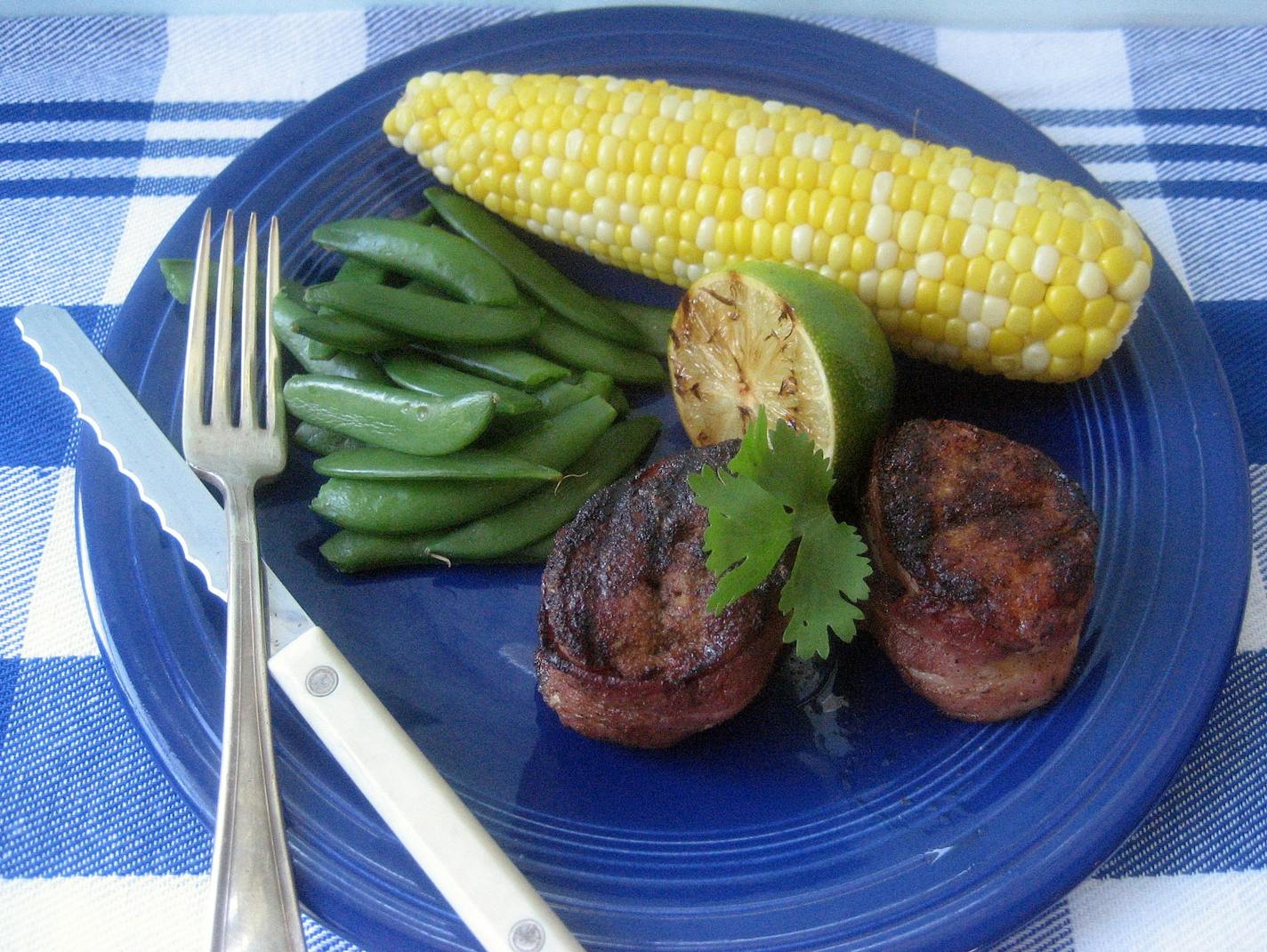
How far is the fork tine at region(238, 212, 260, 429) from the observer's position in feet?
8.98

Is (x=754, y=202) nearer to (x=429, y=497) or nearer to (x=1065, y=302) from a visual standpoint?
(x=1065, y=302)

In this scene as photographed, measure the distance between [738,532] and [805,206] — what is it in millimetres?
1005

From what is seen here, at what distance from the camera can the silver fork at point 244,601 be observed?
2.01m

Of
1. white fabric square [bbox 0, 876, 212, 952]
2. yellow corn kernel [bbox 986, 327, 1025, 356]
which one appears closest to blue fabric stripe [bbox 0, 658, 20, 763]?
white fabric square [bbox 0, 876, 212, 952]

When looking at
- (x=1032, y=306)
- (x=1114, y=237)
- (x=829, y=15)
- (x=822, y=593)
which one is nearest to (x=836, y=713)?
(x=822, y=593)

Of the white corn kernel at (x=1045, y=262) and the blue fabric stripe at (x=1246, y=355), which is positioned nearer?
the white corn kernel at (x=1045, y=262)

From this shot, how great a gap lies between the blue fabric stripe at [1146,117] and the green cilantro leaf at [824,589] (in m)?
2.22

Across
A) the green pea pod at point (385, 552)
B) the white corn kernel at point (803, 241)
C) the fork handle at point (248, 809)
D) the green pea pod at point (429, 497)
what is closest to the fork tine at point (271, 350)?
the green pea pod at point (429, 497)

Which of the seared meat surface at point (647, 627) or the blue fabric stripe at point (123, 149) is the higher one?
the blue fabric stripe at point (123, 149)

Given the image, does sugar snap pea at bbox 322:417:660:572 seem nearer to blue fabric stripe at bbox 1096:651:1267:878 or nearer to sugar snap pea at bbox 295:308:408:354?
sugar snap pea at bbox 295:308:408:354

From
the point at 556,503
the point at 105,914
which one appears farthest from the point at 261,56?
the point at 105,914

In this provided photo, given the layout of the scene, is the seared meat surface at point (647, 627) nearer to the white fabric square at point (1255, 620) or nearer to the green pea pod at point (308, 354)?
the green pea pod at point (308, 354)

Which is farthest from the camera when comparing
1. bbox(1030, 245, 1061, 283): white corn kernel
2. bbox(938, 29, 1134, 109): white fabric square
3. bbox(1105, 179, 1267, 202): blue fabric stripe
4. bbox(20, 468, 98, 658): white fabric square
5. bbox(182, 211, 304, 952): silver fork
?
bbox(938, 29, 1134, 109): white fabric square

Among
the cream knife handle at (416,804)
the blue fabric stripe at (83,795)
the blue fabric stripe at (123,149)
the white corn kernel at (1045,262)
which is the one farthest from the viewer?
the blue fabric stripe at (123,149)
